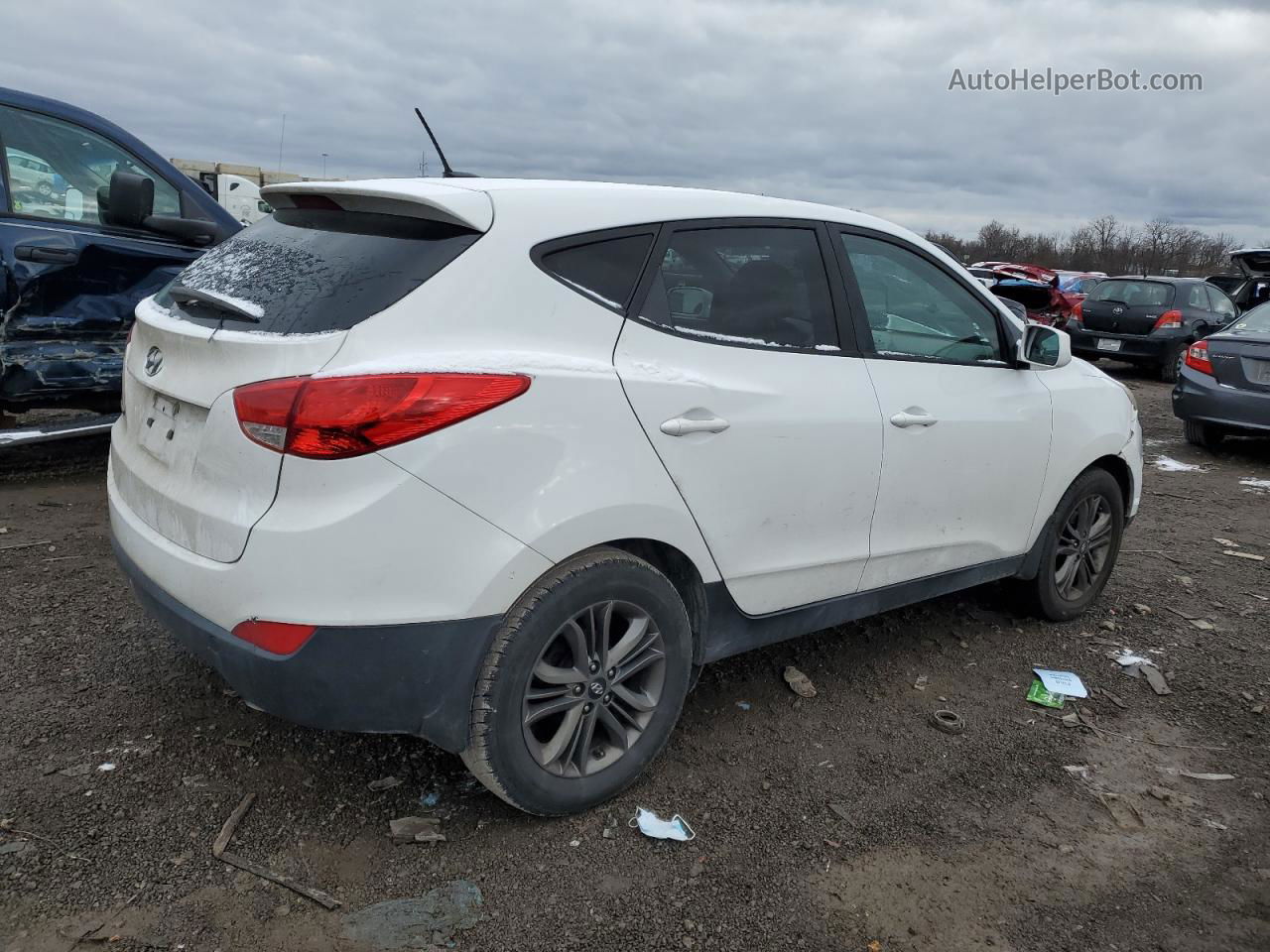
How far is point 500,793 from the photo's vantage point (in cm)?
261

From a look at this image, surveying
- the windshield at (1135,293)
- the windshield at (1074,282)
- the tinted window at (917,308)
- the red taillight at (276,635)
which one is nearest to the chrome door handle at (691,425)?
the tinted window at (917,308)

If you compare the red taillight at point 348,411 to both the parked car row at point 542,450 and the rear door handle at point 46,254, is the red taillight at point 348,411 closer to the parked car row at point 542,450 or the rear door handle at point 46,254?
the parked car row at point 542,450

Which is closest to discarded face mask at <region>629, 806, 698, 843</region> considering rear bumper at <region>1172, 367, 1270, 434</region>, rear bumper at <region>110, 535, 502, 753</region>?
rear bumper at <region>110, 535, 502, 753</region>

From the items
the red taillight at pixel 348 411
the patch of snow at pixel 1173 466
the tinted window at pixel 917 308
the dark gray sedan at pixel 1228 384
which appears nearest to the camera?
the red taillight at pixel 348 411

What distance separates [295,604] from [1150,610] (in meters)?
4.22

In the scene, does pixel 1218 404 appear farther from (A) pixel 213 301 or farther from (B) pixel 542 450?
(A) pixel 213 301

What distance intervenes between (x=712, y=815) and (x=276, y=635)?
1.35 m

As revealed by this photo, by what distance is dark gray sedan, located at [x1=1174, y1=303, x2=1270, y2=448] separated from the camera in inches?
341

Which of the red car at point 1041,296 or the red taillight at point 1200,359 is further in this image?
the red car at point 1041,296

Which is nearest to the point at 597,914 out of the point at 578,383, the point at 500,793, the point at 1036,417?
the point at 500,793

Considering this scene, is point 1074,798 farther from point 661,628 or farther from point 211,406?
point 211,406

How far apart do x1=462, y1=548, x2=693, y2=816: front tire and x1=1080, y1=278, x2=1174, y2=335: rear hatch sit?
13.6 meters

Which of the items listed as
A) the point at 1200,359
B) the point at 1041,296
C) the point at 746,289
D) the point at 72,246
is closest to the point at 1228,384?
the point at 1200,359

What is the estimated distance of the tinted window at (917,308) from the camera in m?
3.46
